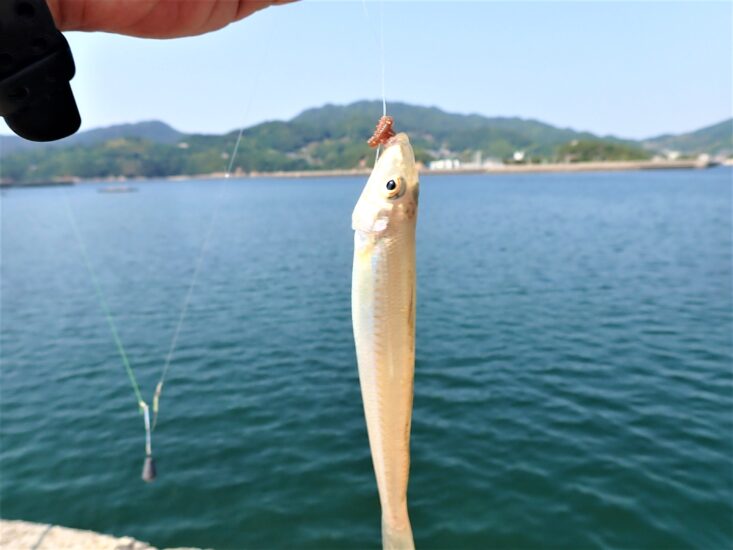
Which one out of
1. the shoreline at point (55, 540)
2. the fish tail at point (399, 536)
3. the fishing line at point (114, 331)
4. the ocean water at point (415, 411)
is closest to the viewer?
the fish tail at point (399, 536)

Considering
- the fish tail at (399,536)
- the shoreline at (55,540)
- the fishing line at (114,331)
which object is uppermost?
the fish tail at (399,536)

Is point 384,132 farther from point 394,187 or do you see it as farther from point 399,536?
point 399,536

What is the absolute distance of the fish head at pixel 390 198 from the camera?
7.36 feet

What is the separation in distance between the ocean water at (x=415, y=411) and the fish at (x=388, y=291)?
21.8ft

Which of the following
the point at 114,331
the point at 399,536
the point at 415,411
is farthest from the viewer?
the point at 114,331

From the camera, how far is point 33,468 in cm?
1045

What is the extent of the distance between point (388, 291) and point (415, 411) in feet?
33.8

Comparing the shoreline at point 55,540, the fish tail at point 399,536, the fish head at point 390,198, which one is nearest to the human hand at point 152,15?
the fish head at point 390,198

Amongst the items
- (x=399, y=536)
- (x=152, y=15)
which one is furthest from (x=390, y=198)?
(x=399, y=536)

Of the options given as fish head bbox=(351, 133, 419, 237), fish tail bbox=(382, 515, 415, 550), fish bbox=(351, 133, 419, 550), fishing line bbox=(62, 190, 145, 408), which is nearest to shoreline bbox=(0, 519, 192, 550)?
fishing line bbox=(62, 190, 145, 408)

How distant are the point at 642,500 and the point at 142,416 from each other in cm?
1006

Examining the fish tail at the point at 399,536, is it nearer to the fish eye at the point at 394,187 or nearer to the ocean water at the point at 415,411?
the fish eye at the point at 394,187

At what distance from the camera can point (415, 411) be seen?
1210cm

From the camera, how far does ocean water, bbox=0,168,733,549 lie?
8.62m
